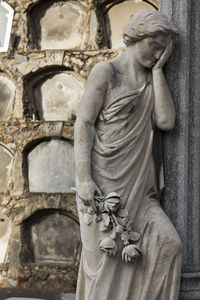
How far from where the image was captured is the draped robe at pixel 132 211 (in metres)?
1.49

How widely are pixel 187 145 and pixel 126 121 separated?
0.17 meters

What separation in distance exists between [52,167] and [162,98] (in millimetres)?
1587

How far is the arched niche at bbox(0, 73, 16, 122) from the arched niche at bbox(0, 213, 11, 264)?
1.68 ft

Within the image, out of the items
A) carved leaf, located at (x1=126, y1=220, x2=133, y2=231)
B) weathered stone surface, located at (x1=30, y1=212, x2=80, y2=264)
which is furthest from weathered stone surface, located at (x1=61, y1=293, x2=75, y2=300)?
carved leaf, located at (x1=126, y1=220, x2=133, y2=231)

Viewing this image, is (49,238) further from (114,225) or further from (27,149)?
(114,225)

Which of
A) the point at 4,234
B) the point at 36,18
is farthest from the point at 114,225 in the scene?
the point at 36,18

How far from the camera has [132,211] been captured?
1.51 m

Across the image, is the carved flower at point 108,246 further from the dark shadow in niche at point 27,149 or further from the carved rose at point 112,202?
the dark shadow in niche at point 27,149

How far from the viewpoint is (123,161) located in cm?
153

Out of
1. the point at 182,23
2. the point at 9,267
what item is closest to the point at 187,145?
the point at 182,23

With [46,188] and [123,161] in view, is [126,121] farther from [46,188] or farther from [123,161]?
[46,188]

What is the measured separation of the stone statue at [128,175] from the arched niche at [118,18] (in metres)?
1.49

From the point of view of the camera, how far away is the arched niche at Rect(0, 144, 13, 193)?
10.2ft

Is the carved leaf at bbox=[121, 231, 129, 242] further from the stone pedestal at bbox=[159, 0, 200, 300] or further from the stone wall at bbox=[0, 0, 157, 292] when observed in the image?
the stone wall at bbox=[0, 0, 157, 292]
